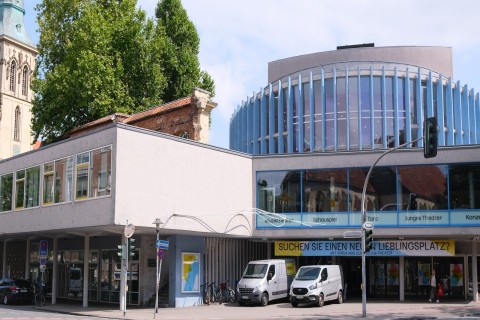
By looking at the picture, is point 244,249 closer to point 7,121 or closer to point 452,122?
point 452,122

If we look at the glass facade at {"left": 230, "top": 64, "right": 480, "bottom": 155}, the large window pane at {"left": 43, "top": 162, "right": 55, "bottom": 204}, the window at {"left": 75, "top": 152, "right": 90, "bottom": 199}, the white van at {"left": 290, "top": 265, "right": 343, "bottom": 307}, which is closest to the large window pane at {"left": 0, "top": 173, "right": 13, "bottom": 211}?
the large window pane at {"left": 43, "top": 162, "right": 55, "bottom": 204}

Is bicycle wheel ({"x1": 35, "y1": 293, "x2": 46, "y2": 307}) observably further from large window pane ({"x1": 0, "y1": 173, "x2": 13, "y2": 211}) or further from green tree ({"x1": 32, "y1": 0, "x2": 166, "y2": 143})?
green tree ({"x1": 32, "y1": 0, "x2": 166, "y2": 143})

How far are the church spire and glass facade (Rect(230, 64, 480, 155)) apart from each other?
54.2 meters

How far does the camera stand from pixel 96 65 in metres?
45.9

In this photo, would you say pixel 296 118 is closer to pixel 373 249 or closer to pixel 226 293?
pixel 373 249

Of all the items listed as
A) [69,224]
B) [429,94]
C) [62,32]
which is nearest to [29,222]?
[69,224]

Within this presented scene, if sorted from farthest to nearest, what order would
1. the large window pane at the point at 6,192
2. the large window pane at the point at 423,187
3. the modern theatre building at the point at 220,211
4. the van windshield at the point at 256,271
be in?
the large window pane at the point at 6,192 < the van windshield at the point at 256,271 < the large window pane at the point at 423,187 < the modern theatre building at the point at 220,211

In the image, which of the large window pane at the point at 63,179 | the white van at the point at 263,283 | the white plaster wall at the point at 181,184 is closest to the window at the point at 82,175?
the large window pane at the point at 63,179

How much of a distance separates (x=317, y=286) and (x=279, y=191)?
6.04m

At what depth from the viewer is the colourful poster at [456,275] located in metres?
32.6

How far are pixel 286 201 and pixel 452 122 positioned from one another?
28990 millimetres

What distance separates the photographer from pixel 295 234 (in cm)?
3177

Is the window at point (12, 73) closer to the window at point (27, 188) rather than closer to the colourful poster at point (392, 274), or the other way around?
the window at point (27, 188)

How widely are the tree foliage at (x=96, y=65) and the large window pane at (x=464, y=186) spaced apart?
26.8 meters
